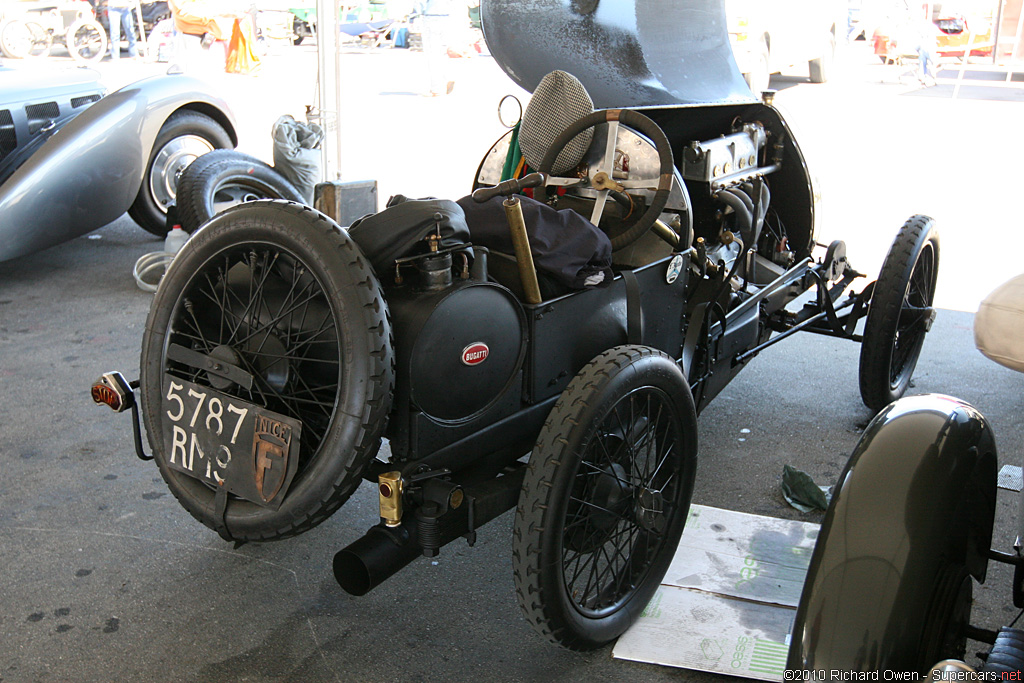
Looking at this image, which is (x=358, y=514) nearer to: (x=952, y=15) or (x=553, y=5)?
(x=553, y=5)

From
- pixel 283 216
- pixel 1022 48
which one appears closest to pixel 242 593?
pixel 283 216

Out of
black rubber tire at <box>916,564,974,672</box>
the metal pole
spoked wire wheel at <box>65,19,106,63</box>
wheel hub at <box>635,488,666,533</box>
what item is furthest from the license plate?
spoked wire wheel at <box>65,19,106,63</box>

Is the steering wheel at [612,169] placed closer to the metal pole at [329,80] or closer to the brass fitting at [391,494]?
the brass fitting at [391,494]

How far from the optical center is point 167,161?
6160mm

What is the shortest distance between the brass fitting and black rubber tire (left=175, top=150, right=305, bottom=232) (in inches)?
140

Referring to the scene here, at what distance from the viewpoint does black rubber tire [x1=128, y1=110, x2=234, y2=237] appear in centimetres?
610

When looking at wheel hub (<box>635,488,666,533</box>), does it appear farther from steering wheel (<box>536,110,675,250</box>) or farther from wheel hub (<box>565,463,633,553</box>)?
steering wheel (<box>536,110,675,250</box>)

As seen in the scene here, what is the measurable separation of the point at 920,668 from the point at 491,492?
1040 mm

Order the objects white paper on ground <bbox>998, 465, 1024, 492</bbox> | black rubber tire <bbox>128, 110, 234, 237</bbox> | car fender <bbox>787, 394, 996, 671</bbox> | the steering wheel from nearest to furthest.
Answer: car fender <bbox>787, 394, 996, 671</bbox> < the steering wheel < white paper on ground <bbox>998, 465, 1024, 492</bbox> < black rubber tire <bbox>128, 110, 234, 237</bbox>

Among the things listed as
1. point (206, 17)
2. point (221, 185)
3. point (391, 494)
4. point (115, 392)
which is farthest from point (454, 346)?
point (206, 17)

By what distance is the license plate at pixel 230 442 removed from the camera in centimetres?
199

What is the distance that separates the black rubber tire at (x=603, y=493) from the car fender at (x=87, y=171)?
13.7 feet

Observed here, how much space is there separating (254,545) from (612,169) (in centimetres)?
179

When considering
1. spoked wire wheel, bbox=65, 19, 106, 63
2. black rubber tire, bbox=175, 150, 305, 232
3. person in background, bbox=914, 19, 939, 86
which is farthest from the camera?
person in background, bbox=914, 19, 939, 86
